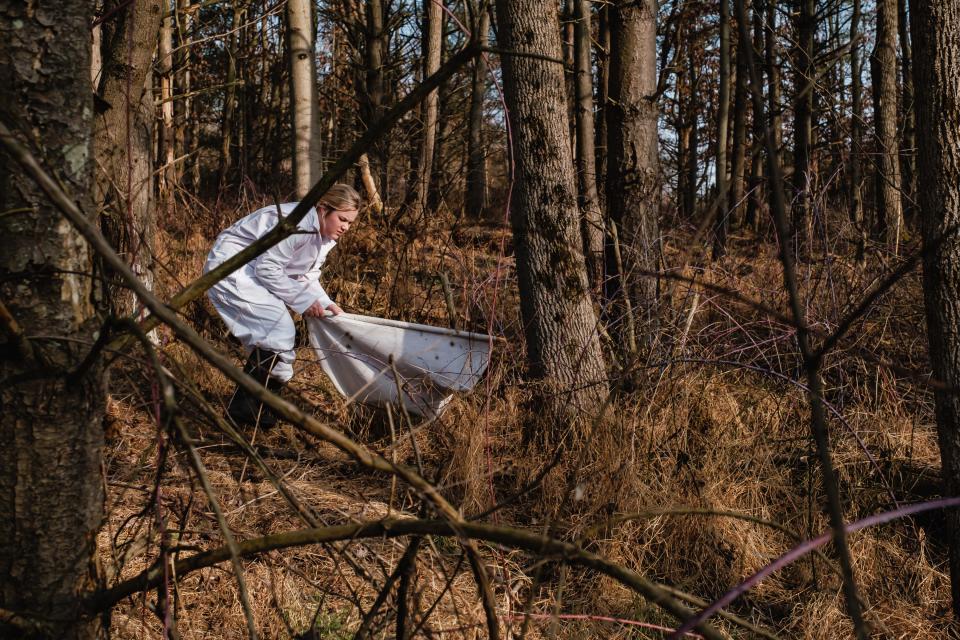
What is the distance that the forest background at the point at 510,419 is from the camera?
1300 mm

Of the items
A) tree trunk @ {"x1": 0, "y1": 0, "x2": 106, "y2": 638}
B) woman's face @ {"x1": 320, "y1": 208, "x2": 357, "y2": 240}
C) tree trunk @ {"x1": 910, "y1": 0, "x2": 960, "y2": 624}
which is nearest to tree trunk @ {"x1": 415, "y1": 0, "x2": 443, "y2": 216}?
woman's face @ {"x1": 320, "y1": 208, "x2": 357, "y2": 240}

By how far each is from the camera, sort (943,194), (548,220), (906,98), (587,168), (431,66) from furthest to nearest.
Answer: (906,98) < (431,66) < (587,168) < (548,220) < (943,194)

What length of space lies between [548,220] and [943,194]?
1.76 meters

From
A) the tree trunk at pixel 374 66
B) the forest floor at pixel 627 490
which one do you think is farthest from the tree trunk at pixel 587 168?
the tree trunk at pixel 374 66

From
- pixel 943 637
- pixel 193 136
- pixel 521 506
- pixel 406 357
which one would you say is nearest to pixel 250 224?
pixel 406 357

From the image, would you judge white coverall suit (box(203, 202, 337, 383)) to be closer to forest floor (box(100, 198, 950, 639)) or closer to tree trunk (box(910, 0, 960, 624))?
forest floor (box(100, 198, 950, 639))

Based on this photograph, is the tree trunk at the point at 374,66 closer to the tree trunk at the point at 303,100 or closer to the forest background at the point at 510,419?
the tree trunk at the point at 303,100

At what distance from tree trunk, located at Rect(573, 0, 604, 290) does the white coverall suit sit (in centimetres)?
171

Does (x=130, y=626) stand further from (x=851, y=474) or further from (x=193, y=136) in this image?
(x=193, y=136)

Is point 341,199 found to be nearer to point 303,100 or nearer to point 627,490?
point 627,490

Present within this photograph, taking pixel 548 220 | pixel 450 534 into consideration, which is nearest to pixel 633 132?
pixel 548 220

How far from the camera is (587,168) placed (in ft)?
18.6

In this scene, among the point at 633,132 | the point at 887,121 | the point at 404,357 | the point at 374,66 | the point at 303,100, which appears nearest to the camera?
the point at 404,357

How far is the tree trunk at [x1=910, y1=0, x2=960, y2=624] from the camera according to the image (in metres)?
3.05
